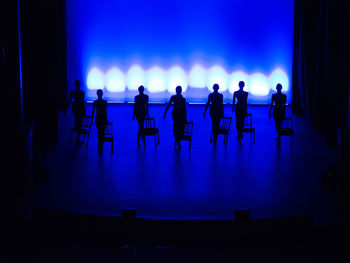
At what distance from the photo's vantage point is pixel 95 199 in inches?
333

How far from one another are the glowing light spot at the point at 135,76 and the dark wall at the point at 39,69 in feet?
23.8

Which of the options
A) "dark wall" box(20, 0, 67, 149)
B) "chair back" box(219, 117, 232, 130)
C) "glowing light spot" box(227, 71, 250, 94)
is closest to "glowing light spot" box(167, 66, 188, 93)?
"glowing light spot" box(227, 71, 250, 94)

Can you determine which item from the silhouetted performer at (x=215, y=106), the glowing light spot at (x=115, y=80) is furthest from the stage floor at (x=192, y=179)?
the glowing light spot at (x=115, y=80)

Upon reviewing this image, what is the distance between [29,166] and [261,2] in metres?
11.6

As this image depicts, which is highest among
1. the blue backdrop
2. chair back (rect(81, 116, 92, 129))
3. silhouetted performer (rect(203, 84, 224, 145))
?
the blue backdrop

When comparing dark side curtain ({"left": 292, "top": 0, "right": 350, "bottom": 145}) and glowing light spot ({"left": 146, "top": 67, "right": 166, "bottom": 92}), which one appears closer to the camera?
dark side curtain ({"left": 292, "top": 0, "right": 350, "bottom": 145})

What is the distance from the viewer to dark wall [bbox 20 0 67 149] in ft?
37.1

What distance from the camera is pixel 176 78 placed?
19578 mm

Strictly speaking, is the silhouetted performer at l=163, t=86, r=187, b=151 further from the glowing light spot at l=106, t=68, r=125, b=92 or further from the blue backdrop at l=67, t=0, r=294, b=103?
the glowing light spot at l=106, t=68, r=125, b=92

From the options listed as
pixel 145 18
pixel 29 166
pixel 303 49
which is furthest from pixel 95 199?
pixel 145 18

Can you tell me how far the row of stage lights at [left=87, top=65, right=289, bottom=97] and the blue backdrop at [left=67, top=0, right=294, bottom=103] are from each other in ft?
0.11

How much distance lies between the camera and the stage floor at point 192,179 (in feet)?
26.5

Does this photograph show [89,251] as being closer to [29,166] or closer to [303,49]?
[29,166]

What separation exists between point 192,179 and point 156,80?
1047 centimetres
